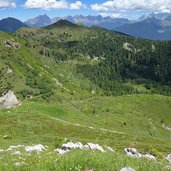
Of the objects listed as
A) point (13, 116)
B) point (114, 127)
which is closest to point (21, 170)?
point (13, 116)

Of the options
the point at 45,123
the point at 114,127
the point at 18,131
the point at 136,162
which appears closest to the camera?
the point at 136,162

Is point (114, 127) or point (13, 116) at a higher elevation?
point (13, 116)

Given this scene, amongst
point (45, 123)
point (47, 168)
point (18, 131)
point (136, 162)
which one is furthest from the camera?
point (45, 123)

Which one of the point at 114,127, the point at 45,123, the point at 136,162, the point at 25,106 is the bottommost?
the point at 114,127

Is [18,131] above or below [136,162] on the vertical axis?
below

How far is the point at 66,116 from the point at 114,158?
159367 mm

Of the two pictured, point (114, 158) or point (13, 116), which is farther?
point (13, 116)

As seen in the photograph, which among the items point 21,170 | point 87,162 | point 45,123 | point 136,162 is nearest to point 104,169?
point 87,162

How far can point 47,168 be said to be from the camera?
43.8 ft

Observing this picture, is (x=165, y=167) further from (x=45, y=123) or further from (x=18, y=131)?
(x=45, y=123)

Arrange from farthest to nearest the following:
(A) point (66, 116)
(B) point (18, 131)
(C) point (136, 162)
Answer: (A) point (66, 116) < (B) point (18, 131) < (C) point (136, 162)

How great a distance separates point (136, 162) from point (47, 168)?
3604 mm

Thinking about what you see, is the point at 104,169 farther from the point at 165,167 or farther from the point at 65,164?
the point at 165,167

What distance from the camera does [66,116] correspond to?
173625mm
